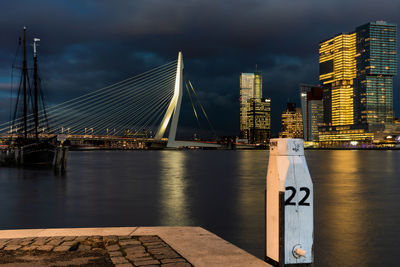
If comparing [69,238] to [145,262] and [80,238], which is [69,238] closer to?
[80,238]

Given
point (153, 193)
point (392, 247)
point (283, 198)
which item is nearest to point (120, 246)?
point (283, 198)

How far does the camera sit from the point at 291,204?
14.9 ft

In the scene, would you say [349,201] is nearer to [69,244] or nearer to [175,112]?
[69,244]

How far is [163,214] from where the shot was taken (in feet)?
45.1

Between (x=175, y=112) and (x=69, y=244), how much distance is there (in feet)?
253

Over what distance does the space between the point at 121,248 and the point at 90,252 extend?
0.44 m

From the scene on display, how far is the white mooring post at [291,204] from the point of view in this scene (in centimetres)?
451

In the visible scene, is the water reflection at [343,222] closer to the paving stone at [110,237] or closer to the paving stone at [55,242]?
the paving stone at [110,237]

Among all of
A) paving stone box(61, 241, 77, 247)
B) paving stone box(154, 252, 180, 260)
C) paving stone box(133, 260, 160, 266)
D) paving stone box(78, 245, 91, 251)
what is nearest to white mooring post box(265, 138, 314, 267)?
→ paving stone box(154, 252, 180, 260)

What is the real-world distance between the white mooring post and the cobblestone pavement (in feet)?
3.91

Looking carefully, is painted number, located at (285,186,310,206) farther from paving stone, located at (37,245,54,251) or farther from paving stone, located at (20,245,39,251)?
paving stone, located at (20,245,39,251)

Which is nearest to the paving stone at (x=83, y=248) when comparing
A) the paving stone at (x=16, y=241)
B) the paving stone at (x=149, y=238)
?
the paving stone at (x=149, y=238)

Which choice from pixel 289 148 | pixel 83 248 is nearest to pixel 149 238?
pixel 83 248

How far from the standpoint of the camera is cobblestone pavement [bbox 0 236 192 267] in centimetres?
505
